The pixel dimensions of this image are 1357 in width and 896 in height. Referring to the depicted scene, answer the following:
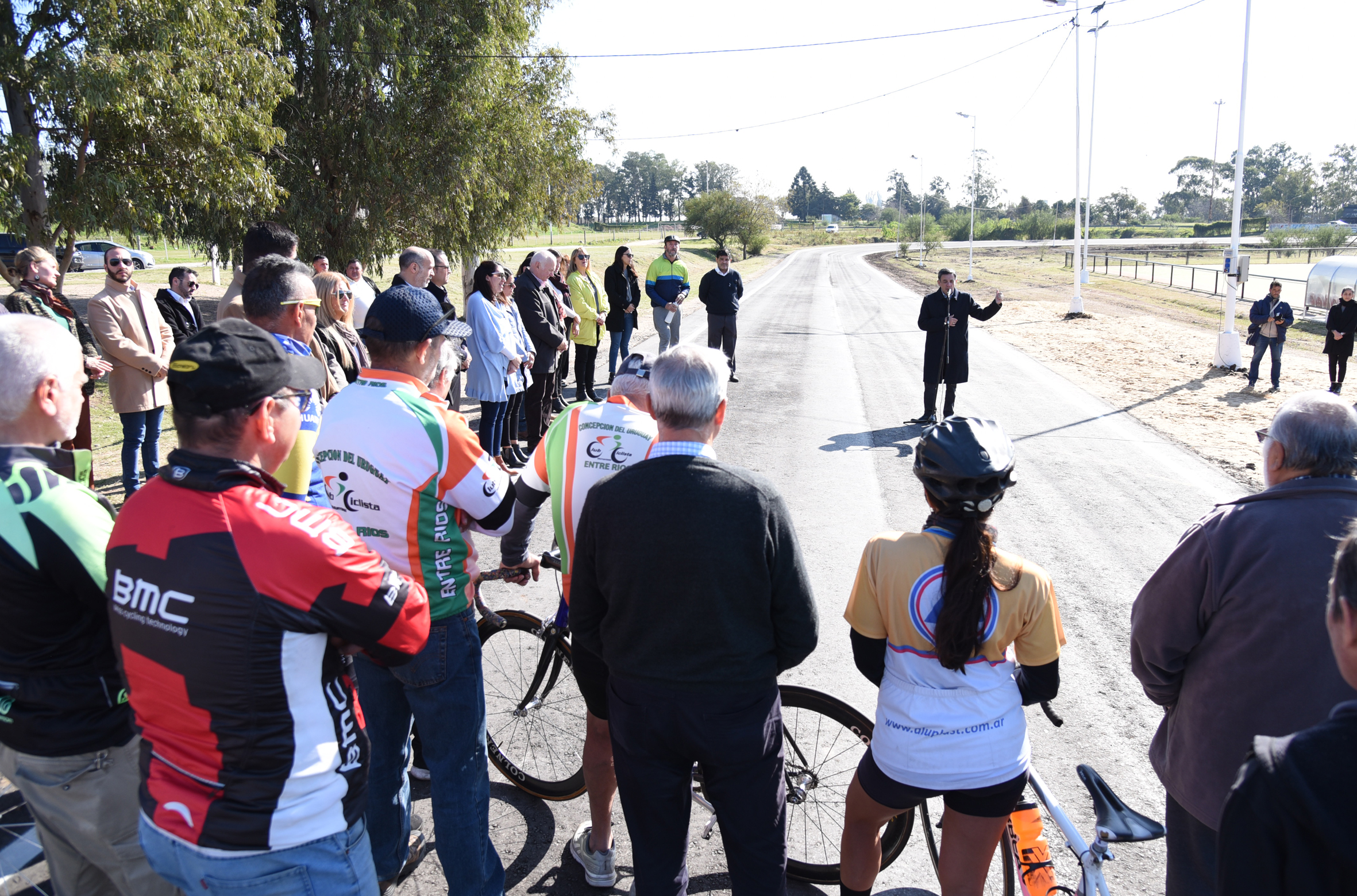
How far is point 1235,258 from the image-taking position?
1570 centimetres

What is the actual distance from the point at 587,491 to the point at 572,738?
1.49 meters

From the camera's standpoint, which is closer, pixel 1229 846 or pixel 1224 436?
pixel 1229 846

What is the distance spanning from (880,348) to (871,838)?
1590cm

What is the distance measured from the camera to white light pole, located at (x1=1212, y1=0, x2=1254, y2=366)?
15.3 m

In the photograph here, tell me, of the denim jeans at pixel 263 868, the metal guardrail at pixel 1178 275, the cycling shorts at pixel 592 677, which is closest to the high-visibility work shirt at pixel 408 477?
the cycling shorts at pixel 592 677

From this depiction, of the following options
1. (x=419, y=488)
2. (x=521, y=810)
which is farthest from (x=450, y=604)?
(x=521, y=810)

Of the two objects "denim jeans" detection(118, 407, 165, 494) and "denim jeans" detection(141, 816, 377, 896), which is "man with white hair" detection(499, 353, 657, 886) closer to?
"denim jeans" detection(141, 816, 377, 896)

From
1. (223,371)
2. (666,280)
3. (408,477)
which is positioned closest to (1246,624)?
(408,477)

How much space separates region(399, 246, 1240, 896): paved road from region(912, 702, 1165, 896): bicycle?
56 centimetres

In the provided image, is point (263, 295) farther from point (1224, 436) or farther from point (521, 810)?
point (1224, 436)

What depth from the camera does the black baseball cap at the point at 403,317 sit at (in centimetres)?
272

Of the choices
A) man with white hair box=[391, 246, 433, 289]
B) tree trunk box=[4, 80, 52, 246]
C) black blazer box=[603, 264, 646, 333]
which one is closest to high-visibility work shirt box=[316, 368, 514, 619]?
man with white hair box=[391, 246, 433, 289]

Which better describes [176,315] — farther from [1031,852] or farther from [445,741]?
[1031,852]

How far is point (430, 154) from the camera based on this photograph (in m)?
17.2
